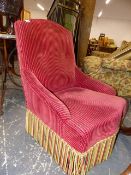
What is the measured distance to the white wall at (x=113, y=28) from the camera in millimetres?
11836

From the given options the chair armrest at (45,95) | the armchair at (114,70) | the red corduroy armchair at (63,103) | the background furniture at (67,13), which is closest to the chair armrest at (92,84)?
the red corduroy armchair at (63,103)

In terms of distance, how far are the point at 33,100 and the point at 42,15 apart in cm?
1164

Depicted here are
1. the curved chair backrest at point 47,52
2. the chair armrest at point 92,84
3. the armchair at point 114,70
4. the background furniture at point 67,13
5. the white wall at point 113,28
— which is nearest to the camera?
the curved chair backrest at point 47,52

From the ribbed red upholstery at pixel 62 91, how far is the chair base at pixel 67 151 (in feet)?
0.17

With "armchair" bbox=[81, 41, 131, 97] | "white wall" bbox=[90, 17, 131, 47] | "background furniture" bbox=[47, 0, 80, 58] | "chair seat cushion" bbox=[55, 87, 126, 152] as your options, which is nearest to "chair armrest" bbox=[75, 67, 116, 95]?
"chair seat cushion" bbox=[55, 87, 126, 152]

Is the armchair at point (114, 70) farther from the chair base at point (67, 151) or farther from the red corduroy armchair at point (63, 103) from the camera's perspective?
the chair base at point (67, 151)

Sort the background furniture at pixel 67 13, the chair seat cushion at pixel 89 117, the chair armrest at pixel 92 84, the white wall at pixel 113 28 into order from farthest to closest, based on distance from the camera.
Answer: the white wall at pixel 113 28
the background furniture at pixel 67 13
the chair armrest at pixel 92 84
the chair seat cushion at pixel 89 117

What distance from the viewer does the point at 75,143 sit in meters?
1.09

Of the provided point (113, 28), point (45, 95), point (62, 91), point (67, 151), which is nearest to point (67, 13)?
point (62, 91)

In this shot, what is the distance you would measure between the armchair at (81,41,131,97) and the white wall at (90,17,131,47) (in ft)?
33.1

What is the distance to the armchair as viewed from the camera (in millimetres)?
2412

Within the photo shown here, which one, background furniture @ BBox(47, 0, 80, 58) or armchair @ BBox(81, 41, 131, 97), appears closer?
armchair @ BBox(81, 41, 131, 97)

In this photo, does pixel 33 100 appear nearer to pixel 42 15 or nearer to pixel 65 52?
pixel 65 52

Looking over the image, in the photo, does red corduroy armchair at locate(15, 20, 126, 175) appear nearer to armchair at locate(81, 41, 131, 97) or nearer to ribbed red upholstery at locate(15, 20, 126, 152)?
ribbed red upholstery at locate(15, 20, 126, 152)
